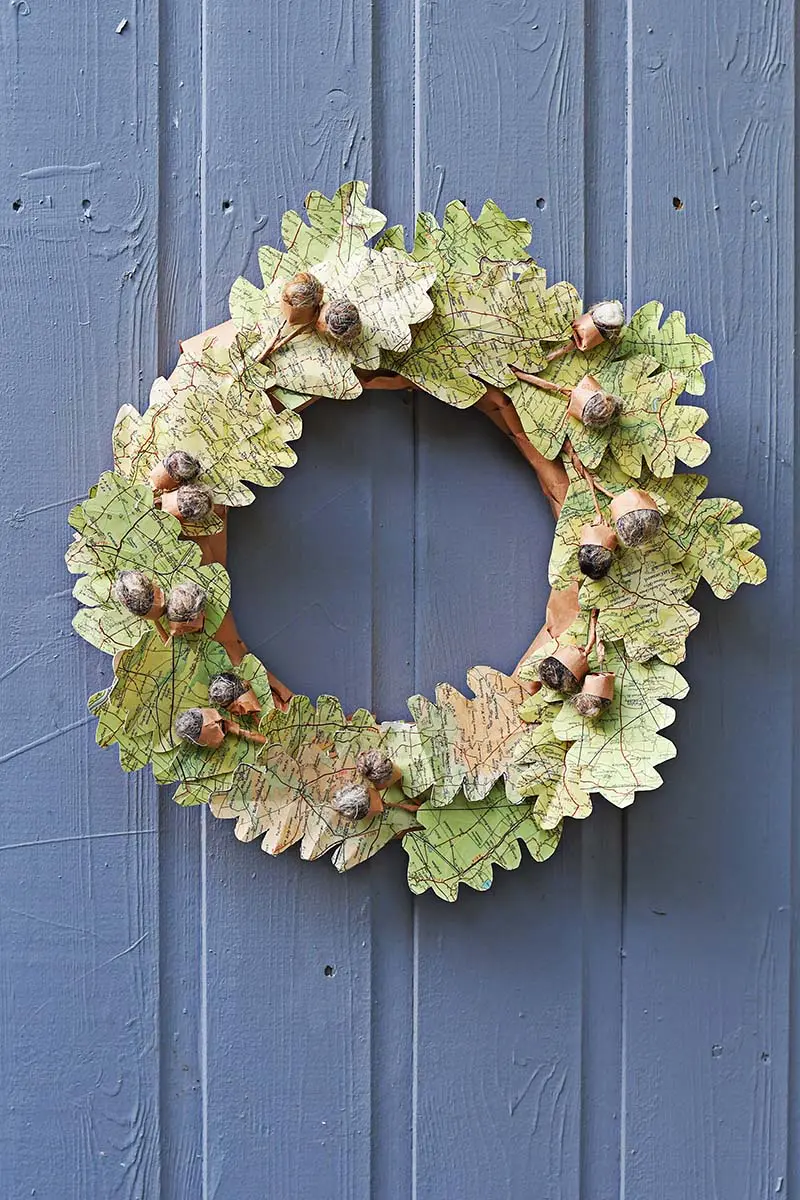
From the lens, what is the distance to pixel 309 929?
0.74 m

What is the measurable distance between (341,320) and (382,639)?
237 mm

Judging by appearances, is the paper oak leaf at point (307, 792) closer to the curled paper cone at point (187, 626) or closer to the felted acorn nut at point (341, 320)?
the curled paper cone at point (187, 626)

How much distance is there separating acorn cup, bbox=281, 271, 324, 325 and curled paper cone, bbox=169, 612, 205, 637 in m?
0.21

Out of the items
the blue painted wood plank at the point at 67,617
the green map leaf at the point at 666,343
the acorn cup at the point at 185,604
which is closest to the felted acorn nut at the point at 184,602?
the acorn cup at the point at 185,604

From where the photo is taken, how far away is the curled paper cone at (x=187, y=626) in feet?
2.13

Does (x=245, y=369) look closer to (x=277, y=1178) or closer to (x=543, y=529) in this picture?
(x=543, y=529)

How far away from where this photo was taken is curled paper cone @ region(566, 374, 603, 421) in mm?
688

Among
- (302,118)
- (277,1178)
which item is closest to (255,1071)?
(277,1178)

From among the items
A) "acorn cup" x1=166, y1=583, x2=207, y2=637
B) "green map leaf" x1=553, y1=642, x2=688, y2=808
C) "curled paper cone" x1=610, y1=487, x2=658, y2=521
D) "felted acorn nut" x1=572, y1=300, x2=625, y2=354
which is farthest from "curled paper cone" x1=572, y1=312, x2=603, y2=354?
"acorn cup" x1=166, y1=583, x2=207, y2=637

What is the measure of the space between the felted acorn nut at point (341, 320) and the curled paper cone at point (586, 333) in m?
0.16

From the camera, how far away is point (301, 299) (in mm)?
657

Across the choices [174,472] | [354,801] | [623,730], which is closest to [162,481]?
[174,472]

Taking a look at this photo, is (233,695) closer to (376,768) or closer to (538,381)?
(376,768)

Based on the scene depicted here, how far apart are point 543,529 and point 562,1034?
391 mm
